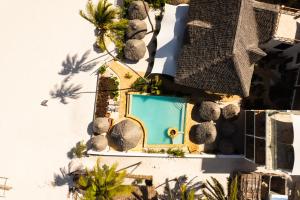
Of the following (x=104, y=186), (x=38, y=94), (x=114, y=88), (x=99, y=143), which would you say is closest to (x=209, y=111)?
(x=114, y=88)

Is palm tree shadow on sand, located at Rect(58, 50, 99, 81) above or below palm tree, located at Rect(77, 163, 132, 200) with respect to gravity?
above

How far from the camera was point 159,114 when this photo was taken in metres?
26.8

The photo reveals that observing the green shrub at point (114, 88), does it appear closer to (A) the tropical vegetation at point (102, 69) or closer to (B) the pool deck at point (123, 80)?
(B) the pool deck at point (123, 80)

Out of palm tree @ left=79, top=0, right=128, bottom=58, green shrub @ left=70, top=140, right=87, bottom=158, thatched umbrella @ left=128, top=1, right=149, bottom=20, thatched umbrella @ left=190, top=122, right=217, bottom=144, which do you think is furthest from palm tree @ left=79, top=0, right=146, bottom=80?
green shrub @ left=70, top=140, right=87, bottom=158

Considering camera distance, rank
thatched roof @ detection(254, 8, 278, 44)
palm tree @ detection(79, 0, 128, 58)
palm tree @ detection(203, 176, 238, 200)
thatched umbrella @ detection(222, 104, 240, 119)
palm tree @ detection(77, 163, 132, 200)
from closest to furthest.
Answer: palm tree @ detection(77, 163, 132, 200) < palm tree @ detection(79, 0, 128, 58) < thatched roof @ detection(254, 8, 278, 44) < palm tree @ detection(203, 176, 238, 200) < thatched umbrella @ detection(222, 104, 240, 119)

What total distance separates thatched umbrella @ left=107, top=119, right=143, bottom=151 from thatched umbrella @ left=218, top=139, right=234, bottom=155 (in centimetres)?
618

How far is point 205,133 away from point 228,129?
180cm

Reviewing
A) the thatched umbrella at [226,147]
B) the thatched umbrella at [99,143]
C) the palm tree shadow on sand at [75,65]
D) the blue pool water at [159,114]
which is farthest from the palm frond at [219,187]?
the palm tree shadow on sand at [75,65]

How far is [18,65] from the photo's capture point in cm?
2567

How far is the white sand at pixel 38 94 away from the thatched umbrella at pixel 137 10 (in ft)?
10.6

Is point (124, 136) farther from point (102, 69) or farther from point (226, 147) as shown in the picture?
point (226, 147)

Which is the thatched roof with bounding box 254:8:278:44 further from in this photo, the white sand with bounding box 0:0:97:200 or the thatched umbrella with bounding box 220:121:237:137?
the white sand with bounding box 0:0:97:200

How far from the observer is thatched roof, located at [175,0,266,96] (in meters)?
23.0

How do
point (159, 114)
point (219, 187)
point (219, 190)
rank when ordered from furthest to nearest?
point (159, 114) → point (219, 187) → point (219, 190)
